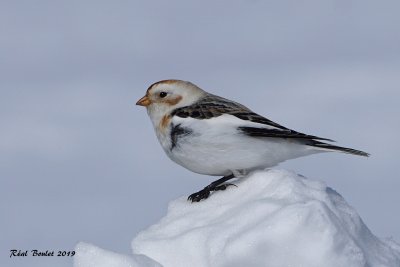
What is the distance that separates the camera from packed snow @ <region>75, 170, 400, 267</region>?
27.5 feet

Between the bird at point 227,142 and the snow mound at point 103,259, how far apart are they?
1.92 metres

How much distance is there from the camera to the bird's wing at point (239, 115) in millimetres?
11062

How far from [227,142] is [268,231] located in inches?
108

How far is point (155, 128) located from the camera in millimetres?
12117

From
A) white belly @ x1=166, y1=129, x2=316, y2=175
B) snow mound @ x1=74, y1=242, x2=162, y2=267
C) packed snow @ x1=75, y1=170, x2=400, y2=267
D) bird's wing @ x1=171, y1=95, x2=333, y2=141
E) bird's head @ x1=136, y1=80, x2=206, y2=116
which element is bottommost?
snow mound @ x1=74, y1=242, x2=162, y2=267

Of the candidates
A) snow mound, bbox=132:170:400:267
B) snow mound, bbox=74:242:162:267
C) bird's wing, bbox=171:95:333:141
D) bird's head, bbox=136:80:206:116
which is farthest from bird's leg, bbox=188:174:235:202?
snow mound, bbox=74:242:162:267

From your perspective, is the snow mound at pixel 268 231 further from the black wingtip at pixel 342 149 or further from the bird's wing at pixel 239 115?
the black wingtip at pixel 342 149

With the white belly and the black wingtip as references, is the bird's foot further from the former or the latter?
the black wingtip

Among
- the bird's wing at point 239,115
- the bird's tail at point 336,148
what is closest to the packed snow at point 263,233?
the bird's wing at point 239,115

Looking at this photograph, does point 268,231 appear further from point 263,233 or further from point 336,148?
point 336,148

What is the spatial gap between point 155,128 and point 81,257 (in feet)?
11.1

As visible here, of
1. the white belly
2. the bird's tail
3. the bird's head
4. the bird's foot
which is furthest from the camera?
the bird's head

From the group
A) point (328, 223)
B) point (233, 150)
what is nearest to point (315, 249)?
point (328, 223)

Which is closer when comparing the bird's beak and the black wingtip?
the black wingtip
